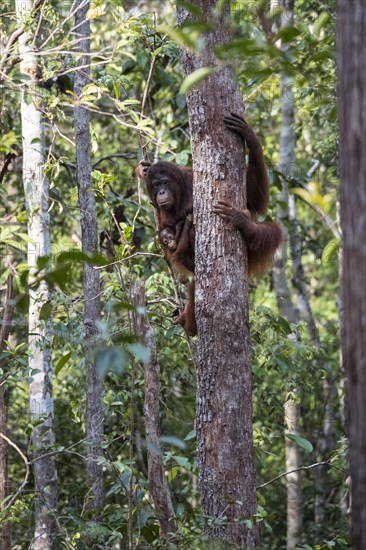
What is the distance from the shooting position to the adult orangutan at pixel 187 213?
4.64 m

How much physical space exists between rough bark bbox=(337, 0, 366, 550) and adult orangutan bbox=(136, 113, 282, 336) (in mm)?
1994

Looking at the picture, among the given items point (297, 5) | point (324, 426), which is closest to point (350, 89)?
point (297, 5)

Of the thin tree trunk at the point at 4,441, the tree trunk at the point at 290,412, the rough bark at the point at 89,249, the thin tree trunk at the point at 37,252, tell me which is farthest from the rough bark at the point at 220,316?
the tree trunk at the point at 290,412

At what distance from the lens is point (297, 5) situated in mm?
8477

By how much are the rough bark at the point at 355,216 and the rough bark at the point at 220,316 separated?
60.4 inches

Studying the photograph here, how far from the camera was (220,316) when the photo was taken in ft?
12.6

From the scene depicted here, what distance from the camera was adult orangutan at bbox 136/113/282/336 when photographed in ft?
15.2

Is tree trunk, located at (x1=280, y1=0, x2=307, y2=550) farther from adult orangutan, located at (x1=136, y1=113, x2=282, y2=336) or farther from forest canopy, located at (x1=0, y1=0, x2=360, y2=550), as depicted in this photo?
adult orangutan, located at (x1=136, y1=113, x2=282, y2=336)

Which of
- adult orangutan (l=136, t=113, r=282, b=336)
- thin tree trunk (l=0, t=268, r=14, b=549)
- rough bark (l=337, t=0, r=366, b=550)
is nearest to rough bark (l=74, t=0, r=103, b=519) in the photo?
adult orangutan (l=136, t=113, r=282, b=336)

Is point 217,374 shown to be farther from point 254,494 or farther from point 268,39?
point 268,39

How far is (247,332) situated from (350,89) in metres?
1.94

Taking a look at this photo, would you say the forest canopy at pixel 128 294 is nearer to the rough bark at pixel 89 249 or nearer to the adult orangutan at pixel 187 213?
the rough bark at pixel 89 249

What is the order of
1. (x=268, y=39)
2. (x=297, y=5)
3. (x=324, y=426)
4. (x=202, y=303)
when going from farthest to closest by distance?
1. (x=324, y=426)
2. (x=297, y=5)
3. (x=202, y=303)
4. (x=268, y=39)

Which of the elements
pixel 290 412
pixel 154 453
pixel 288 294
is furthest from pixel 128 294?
pixel 288 294
